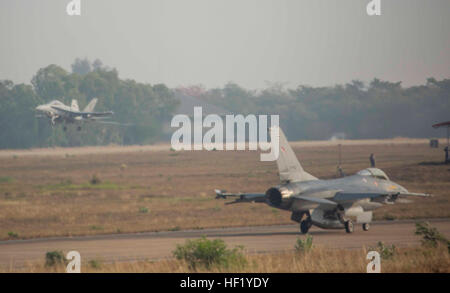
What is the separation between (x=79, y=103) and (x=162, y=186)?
233 feet

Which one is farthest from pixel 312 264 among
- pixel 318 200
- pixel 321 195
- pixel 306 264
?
pixel 321 195

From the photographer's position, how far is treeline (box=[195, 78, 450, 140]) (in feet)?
330

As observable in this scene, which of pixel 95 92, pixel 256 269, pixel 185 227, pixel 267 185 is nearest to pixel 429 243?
pixel 256 269

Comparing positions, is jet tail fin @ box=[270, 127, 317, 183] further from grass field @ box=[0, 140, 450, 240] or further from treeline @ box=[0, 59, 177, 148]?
treeline @ box=[0, 59, 177, 148]

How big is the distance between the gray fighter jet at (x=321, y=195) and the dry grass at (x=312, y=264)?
4478 millimetres

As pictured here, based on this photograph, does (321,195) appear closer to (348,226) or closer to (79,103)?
(348,226)

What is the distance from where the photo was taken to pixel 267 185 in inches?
2314

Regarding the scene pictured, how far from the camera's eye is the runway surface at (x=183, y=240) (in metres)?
27.1

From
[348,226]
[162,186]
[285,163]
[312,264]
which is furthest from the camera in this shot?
[162,186]

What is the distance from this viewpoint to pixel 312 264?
21.6m

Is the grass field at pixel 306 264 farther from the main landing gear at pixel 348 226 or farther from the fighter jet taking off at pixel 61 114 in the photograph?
the fighter jet taking off at pixel 61 114

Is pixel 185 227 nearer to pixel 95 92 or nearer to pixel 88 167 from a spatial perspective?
pixel 88 167

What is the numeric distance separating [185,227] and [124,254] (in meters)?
9.83
